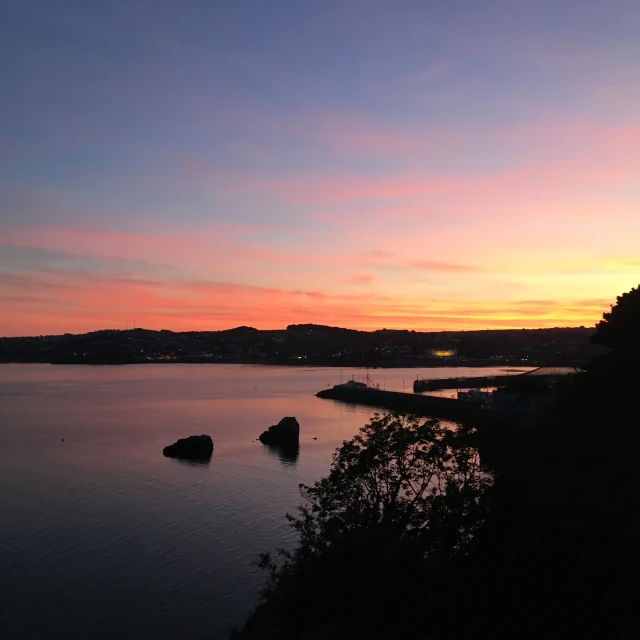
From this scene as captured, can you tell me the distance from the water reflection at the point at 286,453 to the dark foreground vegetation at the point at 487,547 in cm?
3228

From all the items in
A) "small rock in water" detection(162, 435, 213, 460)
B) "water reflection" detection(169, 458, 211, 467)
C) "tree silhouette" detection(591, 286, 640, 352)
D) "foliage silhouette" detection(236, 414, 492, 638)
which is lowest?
"water reflection" detection(169, 458, 211, 467)

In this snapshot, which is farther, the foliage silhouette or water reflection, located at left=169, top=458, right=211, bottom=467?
water reflection, located at left=169, top=458, right=211, bottom=467

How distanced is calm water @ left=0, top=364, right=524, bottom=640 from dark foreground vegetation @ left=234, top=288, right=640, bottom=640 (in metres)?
8.36

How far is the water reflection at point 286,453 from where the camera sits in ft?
163

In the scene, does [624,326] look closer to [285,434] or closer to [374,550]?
[374,550]

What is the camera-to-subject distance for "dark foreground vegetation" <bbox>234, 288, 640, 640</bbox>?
12.0m

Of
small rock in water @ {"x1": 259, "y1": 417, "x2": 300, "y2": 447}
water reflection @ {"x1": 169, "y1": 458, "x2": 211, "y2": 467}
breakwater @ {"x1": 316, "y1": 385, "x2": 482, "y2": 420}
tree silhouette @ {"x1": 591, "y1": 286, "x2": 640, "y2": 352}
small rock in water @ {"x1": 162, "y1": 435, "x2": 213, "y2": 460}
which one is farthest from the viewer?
breakwater @ {"x1": 316, "y1": 385, "x2": 482, "y2": 420}

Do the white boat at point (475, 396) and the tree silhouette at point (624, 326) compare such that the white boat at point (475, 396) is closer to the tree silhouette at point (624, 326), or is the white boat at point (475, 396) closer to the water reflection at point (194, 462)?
the water reflection at point (194, 462)

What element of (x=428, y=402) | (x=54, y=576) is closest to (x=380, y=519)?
(x=54, y=576)

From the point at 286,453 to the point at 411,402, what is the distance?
39.1 meters

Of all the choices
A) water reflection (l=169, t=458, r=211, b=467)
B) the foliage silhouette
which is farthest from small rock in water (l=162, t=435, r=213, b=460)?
the foliage silhouette

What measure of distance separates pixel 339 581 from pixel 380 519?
4.05 metres

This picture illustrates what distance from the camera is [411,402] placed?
293 ft

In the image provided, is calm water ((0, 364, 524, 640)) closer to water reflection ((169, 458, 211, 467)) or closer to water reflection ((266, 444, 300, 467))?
water reflection ((266, 444, 300, 467))
